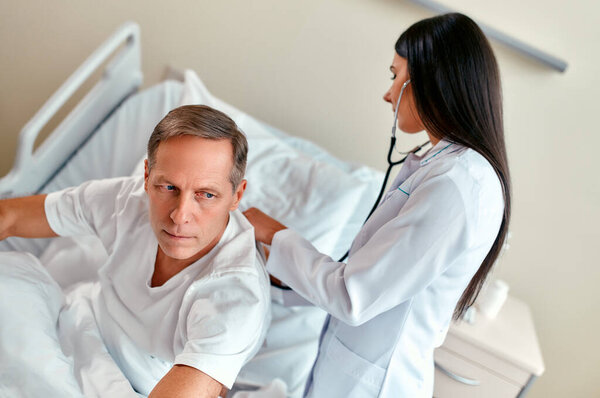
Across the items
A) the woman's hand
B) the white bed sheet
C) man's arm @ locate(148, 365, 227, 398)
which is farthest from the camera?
the white bed sheet

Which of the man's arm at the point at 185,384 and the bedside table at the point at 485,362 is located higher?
the man's arm at the point at 185,384

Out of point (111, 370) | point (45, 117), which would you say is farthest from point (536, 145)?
point (45, 117)

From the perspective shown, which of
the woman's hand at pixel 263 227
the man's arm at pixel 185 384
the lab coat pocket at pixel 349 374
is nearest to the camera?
the man's arm at pixel 185 384

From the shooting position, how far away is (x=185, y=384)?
0.97 meters

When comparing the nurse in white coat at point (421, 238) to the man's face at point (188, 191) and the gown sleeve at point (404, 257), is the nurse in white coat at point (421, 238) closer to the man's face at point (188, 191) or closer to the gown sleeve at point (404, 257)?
the gown sleeve at point (404, 257)

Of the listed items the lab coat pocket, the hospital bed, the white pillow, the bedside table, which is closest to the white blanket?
the white pillow

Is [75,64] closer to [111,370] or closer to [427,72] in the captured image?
[111,370]

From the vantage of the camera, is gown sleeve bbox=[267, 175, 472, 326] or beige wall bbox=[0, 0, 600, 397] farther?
beige wall bbox=[0, 0, 600, 397]

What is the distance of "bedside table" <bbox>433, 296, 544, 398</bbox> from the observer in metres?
1.65

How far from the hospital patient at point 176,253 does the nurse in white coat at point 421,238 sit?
0.14 m

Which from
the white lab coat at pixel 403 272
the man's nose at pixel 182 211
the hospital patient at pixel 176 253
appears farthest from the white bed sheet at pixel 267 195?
the man's nose at pixel 182 211

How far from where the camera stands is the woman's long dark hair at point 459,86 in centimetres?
106

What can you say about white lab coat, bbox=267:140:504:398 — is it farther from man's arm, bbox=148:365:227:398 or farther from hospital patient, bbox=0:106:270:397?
man's arm, bbox=148:365:227:398

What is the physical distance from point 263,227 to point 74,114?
1020 millimetres
